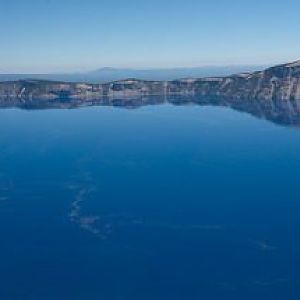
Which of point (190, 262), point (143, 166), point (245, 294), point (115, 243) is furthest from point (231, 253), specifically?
point (143, 166)

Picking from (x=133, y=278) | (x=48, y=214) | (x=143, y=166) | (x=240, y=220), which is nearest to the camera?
(x=133, y=278)

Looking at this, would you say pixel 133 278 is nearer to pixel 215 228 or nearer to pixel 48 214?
pixel 215 228

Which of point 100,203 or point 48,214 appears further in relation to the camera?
point 100,203

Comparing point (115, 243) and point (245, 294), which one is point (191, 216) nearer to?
point (115, 243)

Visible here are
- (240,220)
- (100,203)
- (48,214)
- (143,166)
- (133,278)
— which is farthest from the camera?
(143,166)

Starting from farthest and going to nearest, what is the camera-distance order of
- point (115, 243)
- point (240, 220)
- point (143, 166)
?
point (143, 166) → point (240, 220) → point (115, 243)

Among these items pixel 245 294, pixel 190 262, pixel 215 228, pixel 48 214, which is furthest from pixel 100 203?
pixel 245 294
